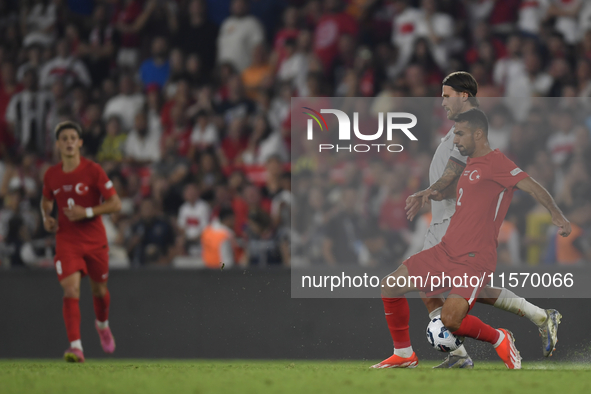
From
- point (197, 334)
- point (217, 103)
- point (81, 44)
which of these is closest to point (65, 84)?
point (81, 44)

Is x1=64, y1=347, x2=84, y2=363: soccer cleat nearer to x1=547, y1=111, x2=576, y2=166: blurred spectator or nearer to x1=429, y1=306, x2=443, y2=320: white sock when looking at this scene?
x1=429, y1=306, x2=443, y2=320: white sock

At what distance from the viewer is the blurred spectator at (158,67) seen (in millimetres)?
12422

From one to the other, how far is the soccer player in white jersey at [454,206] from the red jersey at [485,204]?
0.59 ft

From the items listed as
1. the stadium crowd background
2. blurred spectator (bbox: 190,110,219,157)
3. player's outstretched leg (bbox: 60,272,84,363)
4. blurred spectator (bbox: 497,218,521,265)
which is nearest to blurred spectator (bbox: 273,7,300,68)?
the stadium crowd background

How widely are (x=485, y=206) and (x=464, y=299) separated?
68 cm

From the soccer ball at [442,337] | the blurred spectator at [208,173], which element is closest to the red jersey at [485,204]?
the soccer ball at [442,337]

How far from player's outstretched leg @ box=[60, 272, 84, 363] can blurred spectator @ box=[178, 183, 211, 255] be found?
2625 mm

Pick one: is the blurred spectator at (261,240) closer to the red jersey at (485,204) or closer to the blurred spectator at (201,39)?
the red jersey at (485,204)

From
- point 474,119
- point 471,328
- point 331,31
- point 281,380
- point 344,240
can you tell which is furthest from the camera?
point 331,31

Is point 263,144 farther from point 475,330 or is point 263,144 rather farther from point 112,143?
point 475,330

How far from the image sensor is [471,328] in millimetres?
5824

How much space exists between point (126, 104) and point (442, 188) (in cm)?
677

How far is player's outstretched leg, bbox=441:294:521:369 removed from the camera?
5723mm

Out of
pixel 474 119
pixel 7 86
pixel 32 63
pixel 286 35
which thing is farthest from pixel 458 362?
pixel 7 86
